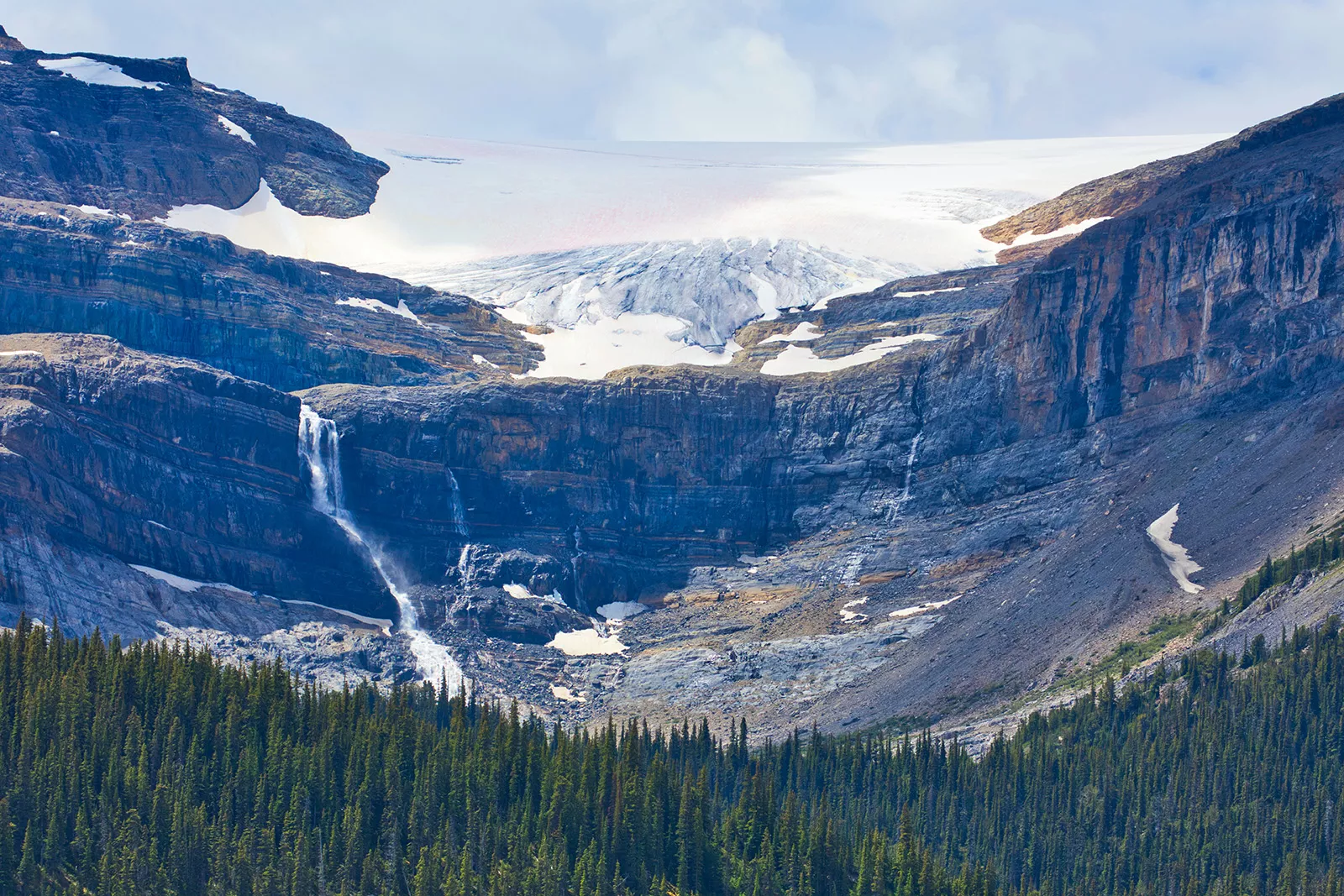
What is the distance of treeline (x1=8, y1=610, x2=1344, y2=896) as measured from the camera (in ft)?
454

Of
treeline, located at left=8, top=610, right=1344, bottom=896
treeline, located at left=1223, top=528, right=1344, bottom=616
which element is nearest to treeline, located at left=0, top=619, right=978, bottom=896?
treeline, located at left=8, top=610, right=1344, bottom=896

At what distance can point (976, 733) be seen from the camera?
195m

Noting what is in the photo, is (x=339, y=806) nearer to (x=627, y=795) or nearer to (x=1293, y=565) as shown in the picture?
(x=627, y=795)

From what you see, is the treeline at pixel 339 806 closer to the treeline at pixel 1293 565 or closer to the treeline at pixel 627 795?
the treeline at pixel 627 795

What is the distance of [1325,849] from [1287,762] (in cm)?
1012

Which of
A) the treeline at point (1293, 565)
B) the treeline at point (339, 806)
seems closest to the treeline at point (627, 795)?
the treeline at point (339, 806)

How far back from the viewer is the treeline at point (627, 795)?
138500 mm

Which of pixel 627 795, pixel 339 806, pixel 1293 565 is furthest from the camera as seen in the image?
pixel 1293 565

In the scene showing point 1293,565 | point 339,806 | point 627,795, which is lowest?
point 627,795

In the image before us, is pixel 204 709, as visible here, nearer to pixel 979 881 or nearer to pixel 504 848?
pixel 504 848

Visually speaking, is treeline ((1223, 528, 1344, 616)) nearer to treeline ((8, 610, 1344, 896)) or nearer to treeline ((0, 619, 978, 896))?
treeline ((8, 610, 1344, 896))

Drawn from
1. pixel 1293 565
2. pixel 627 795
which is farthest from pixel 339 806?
pixel 1293 565

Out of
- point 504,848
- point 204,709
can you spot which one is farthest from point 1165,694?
point 204,709

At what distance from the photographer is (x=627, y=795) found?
155 m
